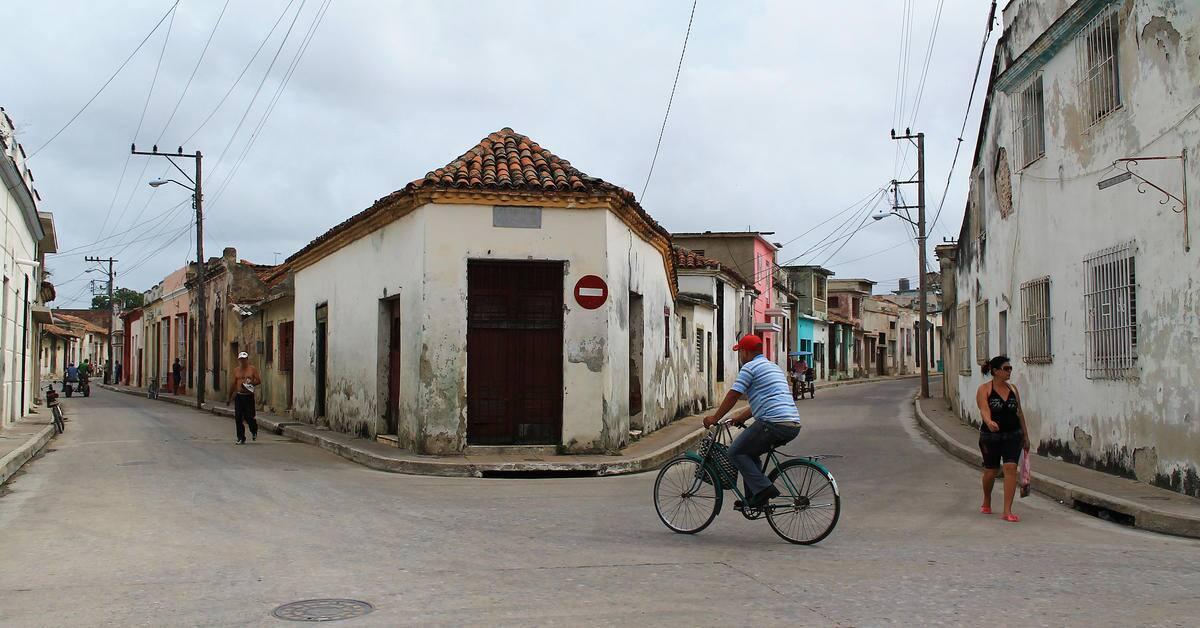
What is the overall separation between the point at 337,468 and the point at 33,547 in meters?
6.15

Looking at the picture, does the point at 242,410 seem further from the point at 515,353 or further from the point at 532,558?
the point at 532,558

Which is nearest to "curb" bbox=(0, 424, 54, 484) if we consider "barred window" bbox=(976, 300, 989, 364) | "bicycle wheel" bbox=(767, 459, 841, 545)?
"bicycle wheel" bbox=(767, 459, 841, 545)


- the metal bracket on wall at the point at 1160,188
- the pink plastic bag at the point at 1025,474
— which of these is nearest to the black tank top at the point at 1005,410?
the pink plastic bag at the point at 1025,474

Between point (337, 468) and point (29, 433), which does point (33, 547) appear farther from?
point (29, 433)

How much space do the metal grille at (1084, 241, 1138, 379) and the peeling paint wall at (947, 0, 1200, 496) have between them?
0.51ft

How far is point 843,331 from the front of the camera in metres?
61.2

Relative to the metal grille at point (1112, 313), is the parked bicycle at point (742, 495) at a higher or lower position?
lower

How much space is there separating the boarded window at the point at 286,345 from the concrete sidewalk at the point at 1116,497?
17.0 meters

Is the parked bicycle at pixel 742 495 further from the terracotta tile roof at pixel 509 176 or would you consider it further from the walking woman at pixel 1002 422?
the terracotta tile roof at pixel 509 176

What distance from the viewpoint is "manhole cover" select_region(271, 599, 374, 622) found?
524cm

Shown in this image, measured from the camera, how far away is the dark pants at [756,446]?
25.2ft

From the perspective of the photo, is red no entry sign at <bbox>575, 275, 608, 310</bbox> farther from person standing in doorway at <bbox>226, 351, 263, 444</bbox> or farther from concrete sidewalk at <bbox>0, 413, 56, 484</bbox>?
concrete sidewalk at <bbox>0, 413, 56, 484</bbox>

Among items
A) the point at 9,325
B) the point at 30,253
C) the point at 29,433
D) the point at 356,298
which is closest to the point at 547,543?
the point at 356,298

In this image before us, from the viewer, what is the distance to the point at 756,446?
7750 millimetres
